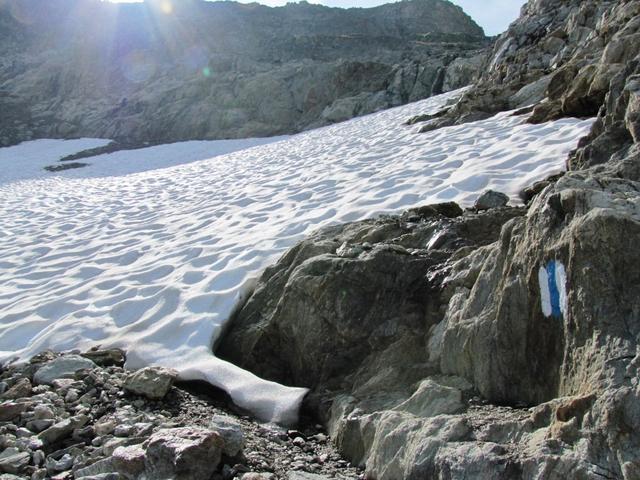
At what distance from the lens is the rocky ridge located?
2.62m

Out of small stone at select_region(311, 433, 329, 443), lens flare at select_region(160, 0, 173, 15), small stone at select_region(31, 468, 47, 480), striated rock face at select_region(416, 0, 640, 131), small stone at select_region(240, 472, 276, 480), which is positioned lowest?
small stone at select_region(311, 433, 329, 443)

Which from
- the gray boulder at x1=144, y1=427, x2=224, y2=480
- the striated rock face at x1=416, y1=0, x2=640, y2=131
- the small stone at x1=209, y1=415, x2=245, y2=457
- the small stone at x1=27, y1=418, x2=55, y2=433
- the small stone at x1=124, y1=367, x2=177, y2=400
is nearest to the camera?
the gray boulder at x1=144, y1=427, x2=224, y2=480

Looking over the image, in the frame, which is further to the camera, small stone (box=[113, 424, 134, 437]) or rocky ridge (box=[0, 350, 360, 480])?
small stone (box=[113, 424, 134, 437])

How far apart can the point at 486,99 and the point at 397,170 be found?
18.5 ft

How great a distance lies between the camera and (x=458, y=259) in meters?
3.74

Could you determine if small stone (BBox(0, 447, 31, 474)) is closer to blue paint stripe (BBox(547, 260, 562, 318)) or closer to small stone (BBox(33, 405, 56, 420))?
small stone (BBox(33, 405, 56, 420))

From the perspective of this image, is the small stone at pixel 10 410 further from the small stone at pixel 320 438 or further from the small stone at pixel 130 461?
the small stone at pixel 320 438

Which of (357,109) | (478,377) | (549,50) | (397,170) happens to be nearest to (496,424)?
(478,377)

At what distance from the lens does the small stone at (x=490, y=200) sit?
17.9 ft

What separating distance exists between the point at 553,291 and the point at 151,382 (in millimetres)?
2616

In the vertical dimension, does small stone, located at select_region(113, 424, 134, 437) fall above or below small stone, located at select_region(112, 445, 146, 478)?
below

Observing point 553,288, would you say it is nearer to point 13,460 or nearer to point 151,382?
point 151,382

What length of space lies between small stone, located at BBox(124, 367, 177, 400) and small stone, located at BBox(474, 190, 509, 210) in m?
3.40

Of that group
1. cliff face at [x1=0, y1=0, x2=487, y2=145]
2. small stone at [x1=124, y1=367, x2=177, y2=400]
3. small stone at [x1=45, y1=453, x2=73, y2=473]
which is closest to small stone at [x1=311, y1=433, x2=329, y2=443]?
small stone at [x1=124, y1=367, x2=177, y2=400]
